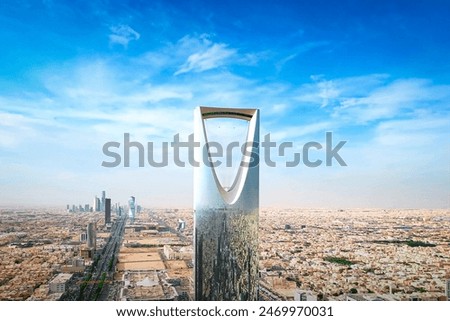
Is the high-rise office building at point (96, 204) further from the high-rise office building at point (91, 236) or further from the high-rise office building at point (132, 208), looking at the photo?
the high-rise office building at point (132, 208)

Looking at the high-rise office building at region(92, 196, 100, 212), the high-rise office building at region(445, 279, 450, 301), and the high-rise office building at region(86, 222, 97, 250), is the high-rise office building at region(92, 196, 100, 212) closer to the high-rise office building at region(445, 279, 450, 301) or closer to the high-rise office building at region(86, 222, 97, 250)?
the high-rise office building at region(86, 222, 97, 250)

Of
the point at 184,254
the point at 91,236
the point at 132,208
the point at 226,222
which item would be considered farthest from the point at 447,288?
the point at 91,236

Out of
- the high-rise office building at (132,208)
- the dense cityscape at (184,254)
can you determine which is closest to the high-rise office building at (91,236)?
the dense cityscape at (184,254)

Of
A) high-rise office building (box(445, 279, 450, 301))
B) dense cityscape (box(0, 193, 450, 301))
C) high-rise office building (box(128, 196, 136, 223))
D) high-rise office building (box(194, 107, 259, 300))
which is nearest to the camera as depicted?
high-rise office building (box(194, 107, 259, 300))

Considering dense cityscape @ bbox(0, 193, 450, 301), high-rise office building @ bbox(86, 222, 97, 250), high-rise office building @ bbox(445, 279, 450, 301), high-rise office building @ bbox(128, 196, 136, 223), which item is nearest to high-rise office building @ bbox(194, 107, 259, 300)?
dense cityscape @ bbox(0, 193, 450, 301)
